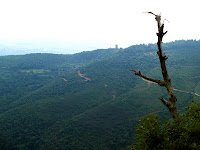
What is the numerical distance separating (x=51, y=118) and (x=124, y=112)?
68.0ft

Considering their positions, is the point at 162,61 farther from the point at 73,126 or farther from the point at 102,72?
the point at 102,72

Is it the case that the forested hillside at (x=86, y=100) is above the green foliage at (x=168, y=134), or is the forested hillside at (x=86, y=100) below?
below

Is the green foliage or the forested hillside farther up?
the green foliage

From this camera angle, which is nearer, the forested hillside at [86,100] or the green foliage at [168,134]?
the green foliage at [168,134]

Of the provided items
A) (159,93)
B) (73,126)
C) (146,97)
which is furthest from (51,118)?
(159,93)

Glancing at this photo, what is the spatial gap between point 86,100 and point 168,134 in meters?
51.0

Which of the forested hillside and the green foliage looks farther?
the forested hillside

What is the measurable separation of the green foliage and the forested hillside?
30.8 m

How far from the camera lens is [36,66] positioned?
9881 cm

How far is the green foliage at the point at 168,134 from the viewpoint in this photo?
6.17 meters

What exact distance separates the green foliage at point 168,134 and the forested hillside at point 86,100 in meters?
30.8

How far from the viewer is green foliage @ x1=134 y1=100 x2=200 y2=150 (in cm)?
617

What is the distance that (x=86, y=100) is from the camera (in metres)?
57.0

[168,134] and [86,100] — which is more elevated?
[168,134]
